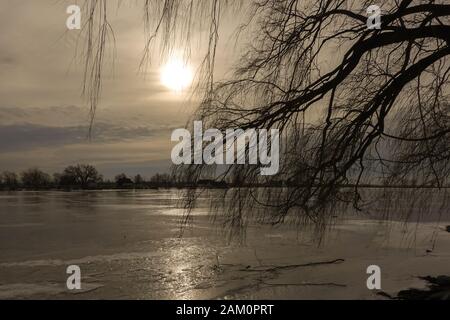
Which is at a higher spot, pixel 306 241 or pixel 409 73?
pixel 409 73

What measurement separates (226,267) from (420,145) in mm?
5446

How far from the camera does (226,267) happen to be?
32.2 feet

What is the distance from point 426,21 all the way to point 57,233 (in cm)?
1367

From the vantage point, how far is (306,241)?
13.7 metres

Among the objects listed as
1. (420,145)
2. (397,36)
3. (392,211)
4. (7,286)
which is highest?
(397,36)

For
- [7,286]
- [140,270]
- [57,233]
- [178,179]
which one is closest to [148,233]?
[57,233]

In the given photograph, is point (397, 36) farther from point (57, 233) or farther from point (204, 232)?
point (57, 233)

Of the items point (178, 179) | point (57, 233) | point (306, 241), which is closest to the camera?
point (178, 179)

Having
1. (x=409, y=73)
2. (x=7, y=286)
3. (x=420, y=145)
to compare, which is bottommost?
(x=7, y=286)

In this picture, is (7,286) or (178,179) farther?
(7,286)

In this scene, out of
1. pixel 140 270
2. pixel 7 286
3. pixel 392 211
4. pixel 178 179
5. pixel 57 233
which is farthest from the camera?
pixel 57 233
